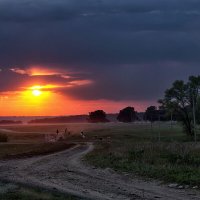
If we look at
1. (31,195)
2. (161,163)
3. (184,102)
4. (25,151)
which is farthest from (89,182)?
(184,102)

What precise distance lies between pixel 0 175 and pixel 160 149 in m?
12.9

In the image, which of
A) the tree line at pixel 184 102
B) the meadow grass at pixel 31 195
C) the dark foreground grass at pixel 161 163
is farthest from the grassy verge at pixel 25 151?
the tree line at pixel 184 102

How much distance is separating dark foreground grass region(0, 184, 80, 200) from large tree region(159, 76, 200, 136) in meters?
79.4

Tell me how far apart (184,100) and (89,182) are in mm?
80286

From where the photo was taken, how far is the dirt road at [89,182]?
64.3 ft

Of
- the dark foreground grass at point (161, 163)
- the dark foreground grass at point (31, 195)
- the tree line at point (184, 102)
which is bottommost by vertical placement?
the dark foreground grass at point (31, 195)

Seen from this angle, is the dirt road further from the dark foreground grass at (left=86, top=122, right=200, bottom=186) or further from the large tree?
the large tree

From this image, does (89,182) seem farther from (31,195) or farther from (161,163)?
(161,163)

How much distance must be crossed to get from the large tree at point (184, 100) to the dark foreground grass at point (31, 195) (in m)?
79.4

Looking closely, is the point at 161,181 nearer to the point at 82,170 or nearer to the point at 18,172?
the point at 82,170

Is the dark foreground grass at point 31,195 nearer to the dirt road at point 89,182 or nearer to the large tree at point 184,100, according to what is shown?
Result: the dirt road at point 89,182

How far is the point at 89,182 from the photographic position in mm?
23906

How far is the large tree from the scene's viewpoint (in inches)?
3895

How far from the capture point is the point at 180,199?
60.3 ft
